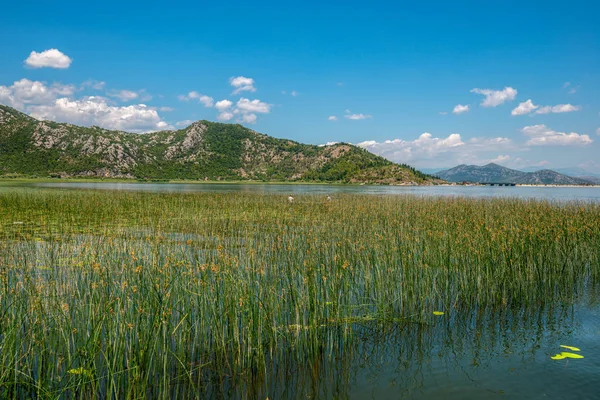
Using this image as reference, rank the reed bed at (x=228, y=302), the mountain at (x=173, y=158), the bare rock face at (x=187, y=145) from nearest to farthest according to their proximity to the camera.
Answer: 1. the reed bed at (x=228, y=302)
2. the mountain at (x=173, y=158)
3. the bare rock face at (x=187, y=145)

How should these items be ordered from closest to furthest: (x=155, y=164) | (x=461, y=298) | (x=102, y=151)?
1. (x=461, y=298)
2. (x=102, y=151)
3. (x=155, y=164)

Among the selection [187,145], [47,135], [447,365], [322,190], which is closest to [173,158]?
[187,145]

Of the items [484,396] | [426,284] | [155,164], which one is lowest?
[484,396]

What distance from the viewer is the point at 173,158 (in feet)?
573

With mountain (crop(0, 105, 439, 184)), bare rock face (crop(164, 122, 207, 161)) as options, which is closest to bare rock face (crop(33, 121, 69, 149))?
mountain (crop(0, 105, 439, 184))

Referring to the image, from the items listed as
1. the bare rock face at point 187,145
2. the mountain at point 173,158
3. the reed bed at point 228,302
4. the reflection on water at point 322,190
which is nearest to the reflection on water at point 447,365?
the reed bed at point 228,302

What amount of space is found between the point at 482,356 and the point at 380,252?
15.1 feet

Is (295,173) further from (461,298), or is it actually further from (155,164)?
(461,298)

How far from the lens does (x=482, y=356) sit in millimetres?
5133

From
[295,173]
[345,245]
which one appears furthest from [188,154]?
[345,245]

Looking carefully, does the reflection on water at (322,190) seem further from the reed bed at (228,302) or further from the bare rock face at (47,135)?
the bare rock face at (47,135)

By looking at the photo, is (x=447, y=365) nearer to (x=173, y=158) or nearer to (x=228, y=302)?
(x=228, y=302)

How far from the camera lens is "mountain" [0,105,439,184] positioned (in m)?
135

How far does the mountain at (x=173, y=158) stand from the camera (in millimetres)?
135163
